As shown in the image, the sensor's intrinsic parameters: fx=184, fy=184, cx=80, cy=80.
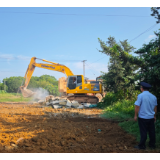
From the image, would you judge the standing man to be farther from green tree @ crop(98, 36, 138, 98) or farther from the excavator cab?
the excavator cab

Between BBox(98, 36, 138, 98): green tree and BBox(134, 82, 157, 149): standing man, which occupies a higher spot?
BBox(98, 36, 138, 98): green tree

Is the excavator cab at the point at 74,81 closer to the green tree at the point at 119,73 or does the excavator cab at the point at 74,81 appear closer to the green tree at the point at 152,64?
the green tree at the point at 119,73

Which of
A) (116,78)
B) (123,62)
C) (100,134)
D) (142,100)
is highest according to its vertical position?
(123,62)

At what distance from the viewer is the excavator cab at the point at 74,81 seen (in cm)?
1858

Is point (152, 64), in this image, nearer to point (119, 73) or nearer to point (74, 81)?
point (119, 73)

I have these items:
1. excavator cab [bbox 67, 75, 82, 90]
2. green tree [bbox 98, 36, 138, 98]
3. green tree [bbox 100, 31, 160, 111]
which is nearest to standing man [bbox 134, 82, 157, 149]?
green tree [bbox 100, 31, 160, 111]

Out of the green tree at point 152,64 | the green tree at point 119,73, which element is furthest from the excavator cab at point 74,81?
the green tree at point 152,64

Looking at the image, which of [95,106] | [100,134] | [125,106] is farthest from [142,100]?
[95,106]

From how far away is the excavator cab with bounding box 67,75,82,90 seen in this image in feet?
61.0

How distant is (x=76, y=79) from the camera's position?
18625mm

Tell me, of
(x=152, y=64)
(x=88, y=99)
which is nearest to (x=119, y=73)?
(x=88, y=99)
